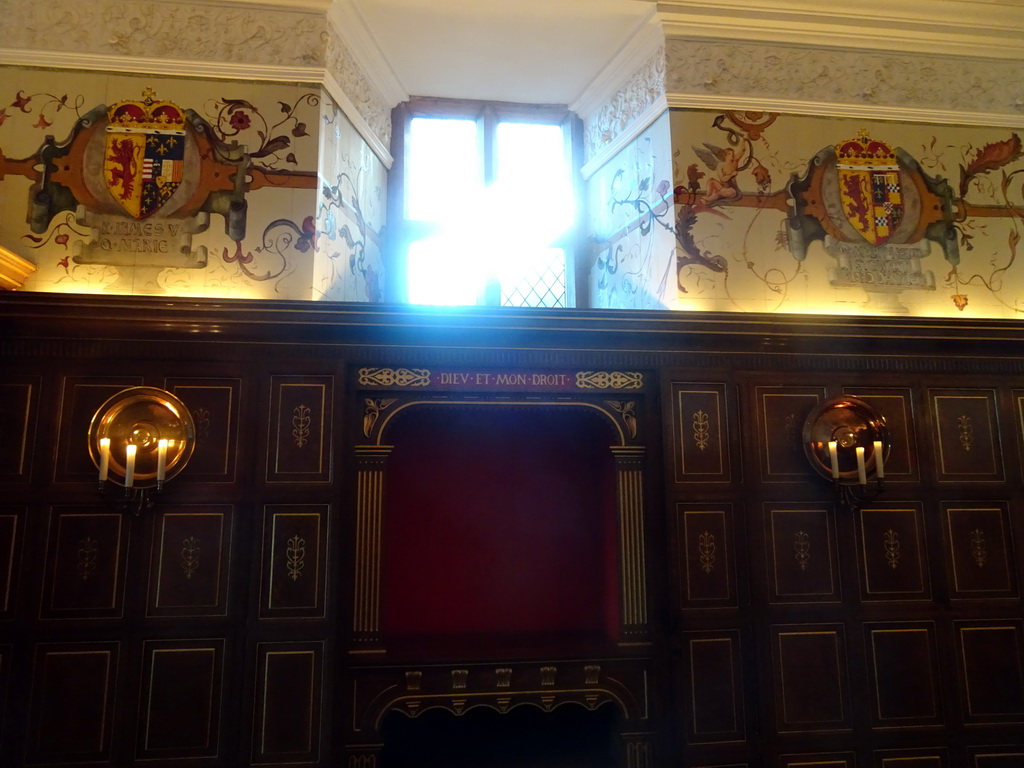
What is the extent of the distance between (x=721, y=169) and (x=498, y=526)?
274 centimetres

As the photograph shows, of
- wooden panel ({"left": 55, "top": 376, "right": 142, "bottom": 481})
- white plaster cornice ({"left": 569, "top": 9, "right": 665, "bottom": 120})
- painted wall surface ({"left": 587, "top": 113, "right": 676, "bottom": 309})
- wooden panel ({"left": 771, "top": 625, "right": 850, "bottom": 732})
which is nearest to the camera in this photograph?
wooden panel ({"left": 55, "top": 376, "right": 142, "bottom": 481})

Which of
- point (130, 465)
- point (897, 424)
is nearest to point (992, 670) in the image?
point (897, 424)

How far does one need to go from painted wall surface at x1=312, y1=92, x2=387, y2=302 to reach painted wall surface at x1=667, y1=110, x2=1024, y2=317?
82.1 inches

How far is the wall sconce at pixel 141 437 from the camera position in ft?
13.0

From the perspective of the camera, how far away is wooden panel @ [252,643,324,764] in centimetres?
393

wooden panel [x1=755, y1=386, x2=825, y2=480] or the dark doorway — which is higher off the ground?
wooden panel [x1=755, y1=386, x2=825, y2=480]

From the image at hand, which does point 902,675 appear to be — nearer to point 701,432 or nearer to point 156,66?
point 701,432

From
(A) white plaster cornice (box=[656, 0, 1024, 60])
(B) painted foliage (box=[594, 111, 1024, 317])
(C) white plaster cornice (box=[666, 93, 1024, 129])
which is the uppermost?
(A) white plaster cornice (box=[656, 0, 1024, 60])

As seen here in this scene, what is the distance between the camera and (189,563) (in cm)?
400

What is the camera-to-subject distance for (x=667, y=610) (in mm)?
4273

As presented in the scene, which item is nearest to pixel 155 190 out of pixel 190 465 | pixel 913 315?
pixel 190 465

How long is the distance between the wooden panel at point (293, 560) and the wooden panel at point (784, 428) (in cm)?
262

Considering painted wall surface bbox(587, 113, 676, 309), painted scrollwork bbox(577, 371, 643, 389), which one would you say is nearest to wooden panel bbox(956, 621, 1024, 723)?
painted scrollwork bbox(577, 371, 643, 389)

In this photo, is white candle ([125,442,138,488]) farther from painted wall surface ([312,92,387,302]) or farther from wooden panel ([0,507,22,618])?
painted wall surface ([312,92,387,302])
